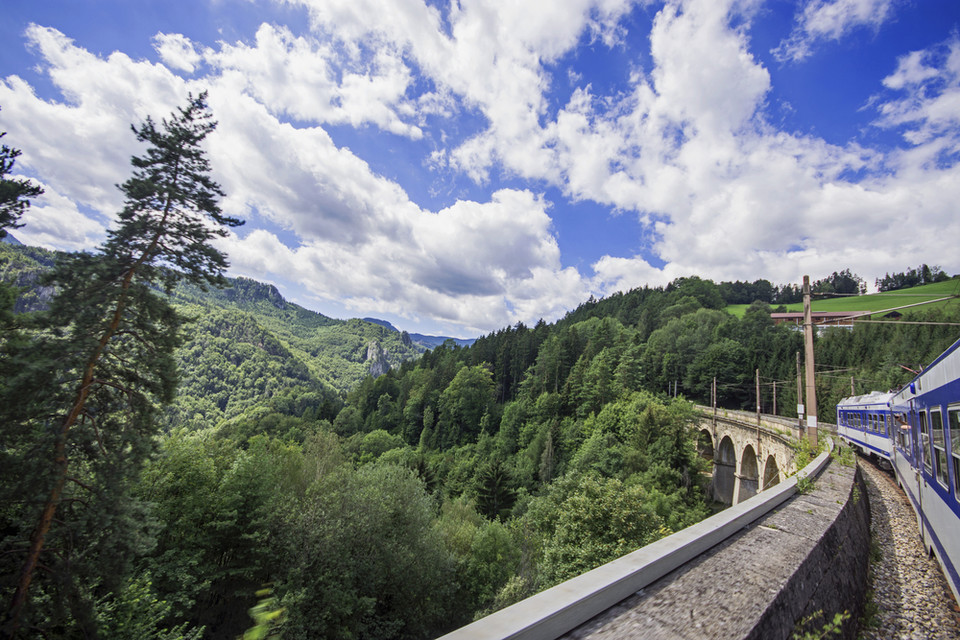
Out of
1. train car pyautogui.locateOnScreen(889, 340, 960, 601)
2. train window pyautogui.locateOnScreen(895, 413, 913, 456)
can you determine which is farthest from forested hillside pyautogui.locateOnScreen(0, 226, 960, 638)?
train car pyautogui.locateOnScreen(889, 340, 960, 601)

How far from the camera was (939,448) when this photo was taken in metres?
5.47

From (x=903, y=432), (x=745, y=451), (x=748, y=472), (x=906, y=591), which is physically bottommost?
(x=748, y=472)

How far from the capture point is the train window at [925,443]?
6.08 m

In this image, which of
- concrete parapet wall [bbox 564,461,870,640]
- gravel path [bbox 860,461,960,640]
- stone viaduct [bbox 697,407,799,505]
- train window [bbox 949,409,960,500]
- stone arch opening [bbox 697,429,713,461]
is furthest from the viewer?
stone arch opening [bbox 697,429,713,461]

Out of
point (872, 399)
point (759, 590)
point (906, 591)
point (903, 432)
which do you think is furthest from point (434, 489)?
point (759, 590)

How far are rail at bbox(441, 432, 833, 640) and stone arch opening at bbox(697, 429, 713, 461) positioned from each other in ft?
134

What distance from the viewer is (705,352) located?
205 ft

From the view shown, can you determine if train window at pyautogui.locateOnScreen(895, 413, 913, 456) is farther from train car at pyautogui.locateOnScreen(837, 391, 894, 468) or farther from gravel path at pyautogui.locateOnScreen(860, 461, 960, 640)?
gravel path at pyautogui.locateOnScreen(860, 461, 960, 640)

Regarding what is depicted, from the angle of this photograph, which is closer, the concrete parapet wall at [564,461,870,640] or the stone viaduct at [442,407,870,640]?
the stone viaduct at [442,407,870,640]

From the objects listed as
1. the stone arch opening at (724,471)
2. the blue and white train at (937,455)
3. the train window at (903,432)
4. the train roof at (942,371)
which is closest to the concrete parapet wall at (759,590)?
the blue and white train at (937,455)

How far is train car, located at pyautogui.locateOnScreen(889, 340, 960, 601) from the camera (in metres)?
4.62

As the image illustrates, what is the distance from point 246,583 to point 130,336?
49.6 feet

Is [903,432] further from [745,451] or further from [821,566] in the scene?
[745,451]

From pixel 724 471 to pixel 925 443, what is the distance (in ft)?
118
